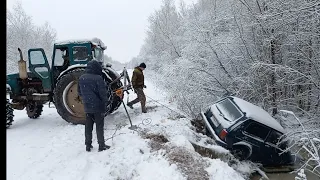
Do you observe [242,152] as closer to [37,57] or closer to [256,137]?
[256,137]

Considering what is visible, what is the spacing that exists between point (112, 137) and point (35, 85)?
3786mm

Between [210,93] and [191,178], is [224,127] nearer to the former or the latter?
[191,178]

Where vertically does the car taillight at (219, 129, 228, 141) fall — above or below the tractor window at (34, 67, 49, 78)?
below

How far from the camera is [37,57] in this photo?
782 centimetres

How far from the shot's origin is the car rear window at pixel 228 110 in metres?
6.55

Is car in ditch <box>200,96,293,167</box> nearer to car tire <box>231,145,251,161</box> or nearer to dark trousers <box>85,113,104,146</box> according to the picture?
car tire <box>231,145,251,161</box>

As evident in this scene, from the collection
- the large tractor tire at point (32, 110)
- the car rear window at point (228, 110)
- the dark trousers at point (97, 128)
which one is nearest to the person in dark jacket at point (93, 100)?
the dark trousers at point (97, 128)

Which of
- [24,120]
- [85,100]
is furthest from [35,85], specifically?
[85,100]

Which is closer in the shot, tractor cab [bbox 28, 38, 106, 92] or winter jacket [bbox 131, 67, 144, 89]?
tractor cab [bbox 28, 38, 106, 92]

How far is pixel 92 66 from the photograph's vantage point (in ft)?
Result: 17.6

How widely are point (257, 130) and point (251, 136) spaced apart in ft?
0.73

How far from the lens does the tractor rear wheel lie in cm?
712

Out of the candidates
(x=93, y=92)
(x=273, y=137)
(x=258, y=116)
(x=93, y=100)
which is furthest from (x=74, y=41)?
(x=273, y=137)

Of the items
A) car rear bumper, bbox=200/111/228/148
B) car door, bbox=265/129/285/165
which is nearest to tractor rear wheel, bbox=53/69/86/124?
car rear bumper, bbox=200/111/228/148
